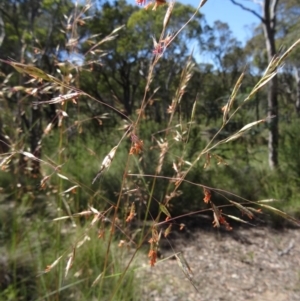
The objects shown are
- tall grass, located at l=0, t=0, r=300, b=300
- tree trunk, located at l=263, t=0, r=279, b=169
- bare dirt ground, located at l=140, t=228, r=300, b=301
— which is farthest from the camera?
tree trunk, located at l=263, t=0, r=279, b=169

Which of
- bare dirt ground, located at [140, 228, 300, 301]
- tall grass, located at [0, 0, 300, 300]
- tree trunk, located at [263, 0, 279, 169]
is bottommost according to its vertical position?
bare dirt ground, located at [140, 228, 300, 301]

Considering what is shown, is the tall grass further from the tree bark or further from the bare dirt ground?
the tree bark

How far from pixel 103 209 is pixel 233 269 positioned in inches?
63.3

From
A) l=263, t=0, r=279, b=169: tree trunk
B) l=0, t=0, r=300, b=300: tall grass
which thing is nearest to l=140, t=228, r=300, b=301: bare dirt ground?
l=0, t=0, r=300, b=300: tall grass

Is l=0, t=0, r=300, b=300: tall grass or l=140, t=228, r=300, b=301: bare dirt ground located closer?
l=0, t=0, r=300, b=300: tall grass

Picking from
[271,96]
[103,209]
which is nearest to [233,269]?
[103,209]

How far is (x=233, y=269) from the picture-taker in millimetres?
3471

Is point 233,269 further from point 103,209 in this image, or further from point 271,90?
point 271,90

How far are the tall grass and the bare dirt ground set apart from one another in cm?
37

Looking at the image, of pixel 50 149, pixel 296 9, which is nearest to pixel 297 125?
pixel 50 149

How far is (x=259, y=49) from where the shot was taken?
25.2m

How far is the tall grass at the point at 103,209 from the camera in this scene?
27.5 inches

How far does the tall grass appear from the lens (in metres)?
0.70

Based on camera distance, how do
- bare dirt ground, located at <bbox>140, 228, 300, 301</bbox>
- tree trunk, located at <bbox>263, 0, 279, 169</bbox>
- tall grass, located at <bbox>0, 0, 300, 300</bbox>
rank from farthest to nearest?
tree trunk, located at <bbox>263, 0, 279, 169</bbox>
bare dirt ground, located at <bbox>140, 228, 300, 301</bbox>
tall grass, located at <bbox>0, 0, 300, 300</bbox>
